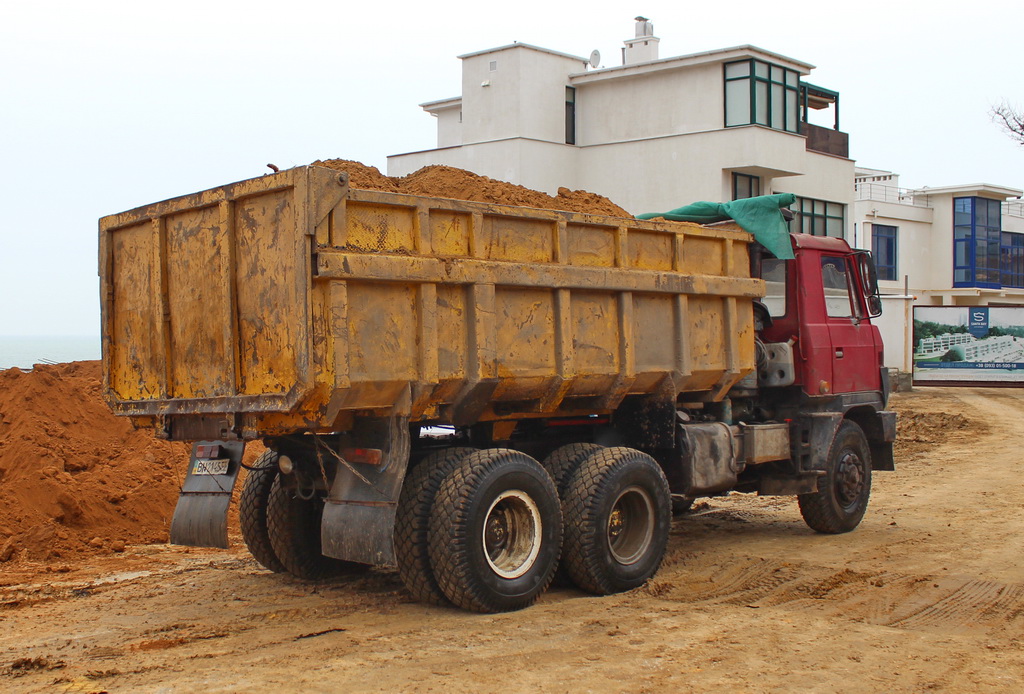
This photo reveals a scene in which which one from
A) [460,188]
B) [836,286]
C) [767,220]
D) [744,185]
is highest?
[744,185]

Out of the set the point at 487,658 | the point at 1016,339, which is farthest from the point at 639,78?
the point at 487,658

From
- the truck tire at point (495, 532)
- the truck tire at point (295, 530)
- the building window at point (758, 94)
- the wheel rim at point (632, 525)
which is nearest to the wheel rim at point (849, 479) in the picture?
the wheel rim at point (632, 525)

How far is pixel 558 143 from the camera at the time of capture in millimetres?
35125

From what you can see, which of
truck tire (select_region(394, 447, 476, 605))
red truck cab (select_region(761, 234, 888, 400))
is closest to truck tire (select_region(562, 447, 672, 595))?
truck tire (select_region(394, 447, 476, 605))

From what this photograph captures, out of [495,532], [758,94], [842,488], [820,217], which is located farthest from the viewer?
[820,217]

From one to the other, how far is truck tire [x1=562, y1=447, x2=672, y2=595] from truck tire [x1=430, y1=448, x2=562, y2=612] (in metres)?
0.27

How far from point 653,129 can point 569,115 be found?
10.7ft

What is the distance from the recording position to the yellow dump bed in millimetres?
6551

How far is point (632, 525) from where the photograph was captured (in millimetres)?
8438

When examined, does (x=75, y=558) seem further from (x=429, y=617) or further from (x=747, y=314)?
(x=747, y=314)

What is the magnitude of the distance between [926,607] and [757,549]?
7.94ft

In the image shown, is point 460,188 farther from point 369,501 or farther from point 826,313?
point 826,313

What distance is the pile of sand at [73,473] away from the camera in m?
10.1

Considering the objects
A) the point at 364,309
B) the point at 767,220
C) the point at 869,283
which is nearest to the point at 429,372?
the point at 364,309
